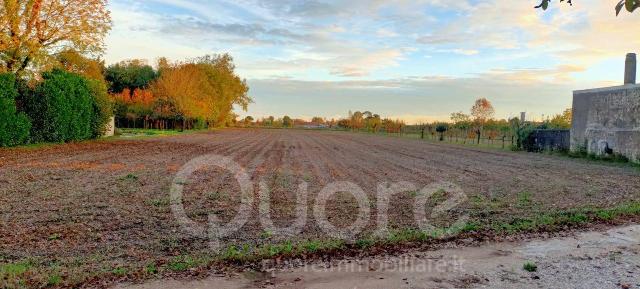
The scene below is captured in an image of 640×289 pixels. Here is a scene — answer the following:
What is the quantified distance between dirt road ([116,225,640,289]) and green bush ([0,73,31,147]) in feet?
59.6

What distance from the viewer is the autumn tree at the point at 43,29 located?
21.3 m

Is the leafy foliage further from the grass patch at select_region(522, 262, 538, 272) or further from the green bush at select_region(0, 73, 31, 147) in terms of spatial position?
the grass patch at select_region(522, 262, 538, 272)

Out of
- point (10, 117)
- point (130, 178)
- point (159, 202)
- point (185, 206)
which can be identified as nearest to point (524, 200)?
point (185, 206)

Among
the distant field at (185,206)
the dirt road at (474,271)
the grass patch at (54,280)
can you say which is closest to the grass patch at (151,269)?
the distant field at (185,206)

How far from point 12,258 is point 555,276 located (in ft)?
20.0

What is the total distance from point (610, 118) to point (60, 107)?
26.4 metres

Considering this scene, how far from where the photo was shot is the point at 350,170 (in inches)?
639

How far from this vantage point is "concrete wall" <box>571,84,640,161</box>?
20906 mm

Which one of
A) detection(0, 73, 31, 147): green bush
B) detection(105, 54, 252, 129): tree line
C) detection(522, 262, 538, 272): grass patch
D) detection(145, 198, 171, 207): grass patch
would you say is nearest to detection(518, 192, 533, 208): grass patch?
detection(522, 262, 538, 272): grass patch

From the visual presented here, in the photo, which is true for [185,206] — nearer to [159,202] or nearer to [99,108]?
[159,202]

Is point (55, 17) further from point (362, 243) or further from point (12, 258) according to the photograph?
point (362, 243)

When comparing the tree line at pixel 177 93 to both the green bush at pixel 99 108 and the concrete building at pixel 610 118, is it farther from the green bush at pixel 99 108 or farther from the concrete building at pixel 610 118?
the concrete building at pixel 610 118

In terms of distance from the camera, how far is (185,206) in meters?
8.73

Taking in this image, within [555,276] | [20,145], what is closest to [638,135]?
[555,276]
